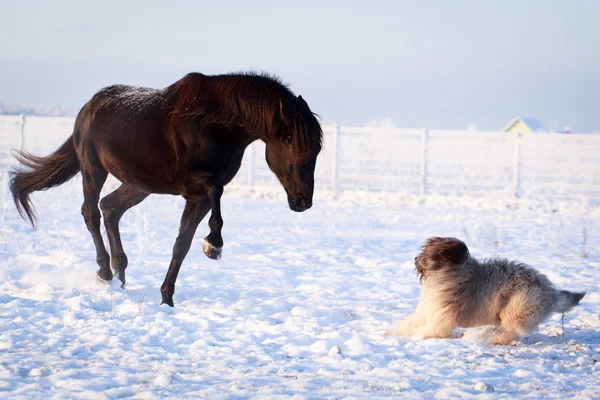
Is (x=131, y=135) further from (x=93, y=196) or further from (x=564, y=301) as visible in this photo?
(x=564, y=301)

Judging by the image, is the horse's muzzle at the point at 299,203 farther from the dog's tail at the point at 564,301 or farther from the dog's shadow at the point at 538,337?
the dog's tail at the point at 564,301

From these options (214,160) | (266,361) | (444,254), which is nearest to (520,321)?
(444,254)

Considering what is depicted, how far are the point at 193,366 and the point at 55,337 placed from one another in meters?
1.07

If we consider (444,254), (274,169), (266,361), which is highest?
(274,169)

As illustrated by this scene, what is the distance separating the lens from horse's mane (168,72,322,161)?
17.8 feet

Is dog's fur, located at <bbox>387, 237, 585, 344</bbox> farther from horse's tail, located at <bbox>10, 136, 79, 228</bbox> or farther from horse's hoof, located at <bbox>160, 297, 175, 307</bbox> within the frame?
horse's tail, located at <bbox>10, 136, 79, 228</bbox>

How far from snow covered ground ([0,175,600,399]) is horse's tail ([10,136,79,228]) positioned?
0.79 metres

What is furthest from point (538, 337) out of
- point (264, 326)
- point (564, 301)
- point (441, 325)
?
point (264, 326)

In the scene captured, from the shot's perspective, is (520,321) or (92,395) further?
(520,321)

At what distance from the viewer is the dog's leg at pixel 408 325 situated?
5008mm

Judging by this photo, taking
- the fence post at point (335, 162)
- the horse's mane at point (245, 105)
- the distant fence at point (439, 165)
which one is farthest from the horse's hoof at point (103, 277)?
the fence post at point (335, 162)

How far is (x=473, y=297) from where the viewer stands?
4973 mm

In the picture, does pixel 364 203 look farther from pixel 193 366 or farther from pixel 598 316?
pixel 193 366

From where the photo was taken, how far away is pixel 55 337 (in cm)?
439
